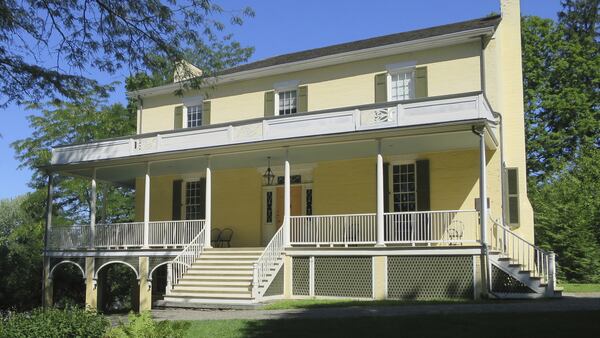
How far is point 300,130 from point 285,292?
15.7ft

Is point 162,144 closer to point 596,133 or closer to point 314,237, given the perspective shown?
Answer: point 314,237

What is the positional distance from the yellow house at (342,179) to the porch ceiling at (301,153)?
0.28 ft

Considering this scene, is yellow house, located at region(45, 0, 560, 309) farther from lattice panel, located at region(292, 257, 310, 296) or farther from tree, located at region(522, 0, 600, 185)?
tree, located at region(522, 0, 600, 185)

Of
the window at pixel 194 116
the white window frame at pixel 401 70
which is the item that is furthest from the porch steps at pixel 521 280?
the window at pixel 194 116

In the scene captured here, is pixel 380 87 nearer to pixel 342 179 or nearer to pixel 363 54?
pixel 363 54

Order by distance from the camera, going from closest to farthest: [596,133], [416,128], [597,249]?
[416,128] → [597,249] → [596,133]

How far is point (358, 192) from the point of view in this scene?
2169 cm

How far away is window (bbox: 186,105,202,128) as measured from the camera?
25750 millimetres

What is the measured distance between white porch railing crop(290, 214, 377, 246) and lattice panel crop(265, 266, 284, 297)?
3.55 ft

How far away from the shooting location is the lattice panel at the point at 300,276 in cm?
1845

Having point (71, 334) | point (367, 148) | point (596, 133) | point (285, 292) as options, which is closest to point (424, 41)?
point (367, 148)

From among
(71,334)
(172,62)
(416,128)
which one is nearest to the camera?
(71,334)

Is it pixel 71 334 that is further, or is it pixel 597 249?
pixel 597 249

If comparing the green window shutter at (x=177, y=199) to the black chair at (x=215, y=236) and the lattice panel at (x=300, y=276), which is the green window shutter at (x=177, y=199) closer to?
the black chair at (x=215, y=236)
